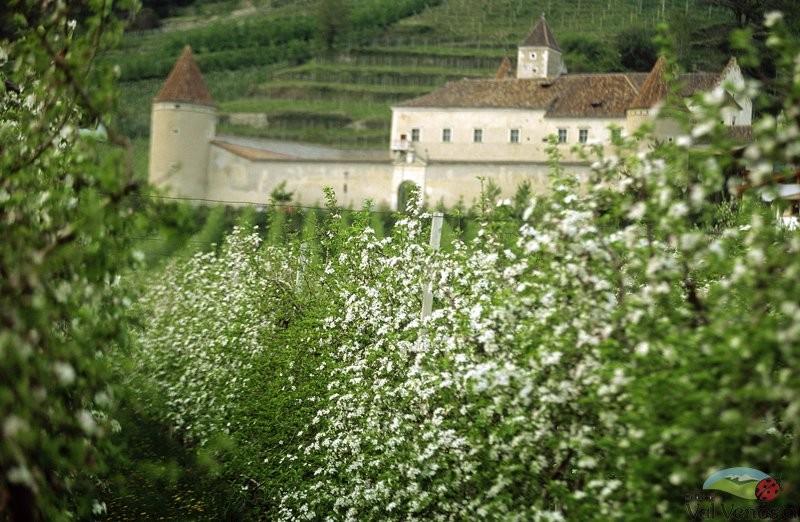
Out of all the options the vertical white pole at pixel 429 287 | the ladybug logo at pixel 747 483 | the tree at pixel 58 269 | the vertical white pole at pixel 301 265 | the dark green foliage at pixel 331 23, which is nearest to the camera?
the tree at pixel 58 269

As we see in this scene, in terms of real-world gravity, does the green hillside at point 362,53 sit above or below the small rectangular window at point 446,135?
above

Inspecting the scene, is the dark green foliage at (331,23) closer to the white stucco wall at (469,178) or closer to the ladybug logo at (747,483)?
the white stucco wall at (469,178)

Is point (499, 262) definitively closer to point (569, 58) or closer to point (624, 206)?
point (624, 206)

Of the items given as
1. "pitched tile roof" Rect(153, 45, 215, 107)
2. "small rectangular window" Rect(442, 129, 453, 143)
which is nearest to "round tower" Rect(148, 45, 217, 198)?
"pitched tile roof" Rect(153, 45, 215, 107)

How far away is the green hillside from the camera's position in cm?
5516

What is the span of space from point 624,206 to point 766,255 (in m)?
0.55

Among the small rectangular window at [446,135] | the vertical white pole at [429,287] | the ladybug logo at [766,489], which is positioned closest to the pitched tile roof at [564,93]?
the small rectangular window at [446,135]

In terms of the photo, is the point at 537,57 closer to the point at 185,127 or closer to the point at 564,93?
the point at 564,93

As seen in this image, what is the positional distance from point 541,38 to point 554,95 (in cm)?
574

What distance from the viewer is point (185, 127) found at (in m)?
42.9

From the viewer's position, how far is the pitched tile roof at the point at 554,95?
4312 centimetres

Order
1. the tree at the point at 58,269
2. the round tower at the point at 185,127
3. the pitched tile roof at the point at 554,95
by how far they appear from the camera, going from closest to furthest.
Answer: the tree at the point at 58,269 → the round tower at the point at 185,127 → the pitched tile roof at the point at 554,95

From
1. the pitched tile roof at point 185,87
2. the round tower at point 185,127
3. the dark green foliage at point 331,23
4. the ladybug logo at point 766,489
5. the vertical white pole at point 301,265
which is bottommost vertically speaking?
the ladybug logo at point 766,489

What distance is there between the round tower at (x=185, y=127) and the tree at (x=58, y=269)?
127 ft
